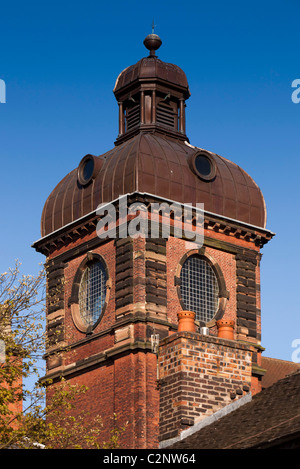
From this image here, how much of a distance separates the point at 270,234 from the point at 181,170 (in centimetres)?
438

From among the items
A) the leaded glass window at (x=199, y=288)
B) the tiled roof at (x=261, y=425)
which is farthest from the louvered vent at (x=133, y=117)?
the tiled roof at (x=261, y=425)

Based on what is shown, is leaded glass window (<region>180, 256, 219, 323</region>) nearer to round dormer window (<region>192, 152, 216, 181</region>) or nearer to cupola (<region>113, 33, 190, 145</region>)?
round dormer window (<region>192, 152, 216, 181</region>)

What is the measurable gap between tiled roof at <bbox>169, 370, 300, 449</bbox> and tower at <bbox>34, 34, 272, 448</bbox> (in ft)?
24.3

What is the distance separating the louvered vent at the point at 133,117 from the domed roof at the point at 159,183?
1625 mm

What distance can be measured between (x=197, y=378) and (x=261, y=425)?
5544mm

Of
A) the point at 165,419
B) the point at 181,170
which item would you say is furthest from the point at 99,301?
the point at 165,419

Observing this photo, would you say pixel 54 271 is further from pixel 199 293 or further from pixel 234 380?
pixel 234 380

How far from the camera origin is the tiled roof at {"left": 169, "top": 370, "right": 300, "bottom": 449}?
2422cm

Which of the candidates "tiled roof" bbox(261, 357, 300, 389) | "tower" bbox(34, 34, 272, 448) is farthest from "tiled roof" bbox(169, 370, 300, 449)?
"tiled roof" bbox(261, 357, 300, 389)

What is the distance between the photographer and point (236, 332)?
1651 inches

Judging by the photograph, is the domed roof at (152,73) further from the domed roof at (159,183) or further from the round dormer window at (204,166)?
the round dormer window at (204,166)

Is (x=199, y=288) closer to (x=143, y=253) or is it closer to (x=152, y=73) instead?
(x=143, y=253)
